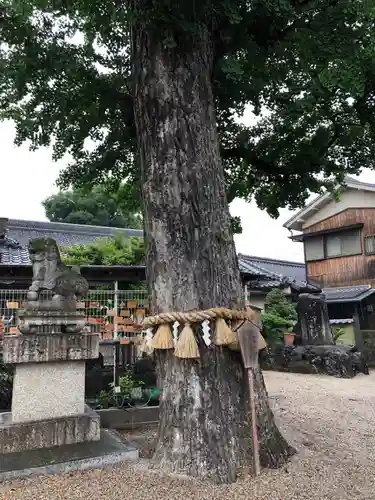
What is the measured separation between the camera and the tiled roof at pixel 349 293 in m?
17.5

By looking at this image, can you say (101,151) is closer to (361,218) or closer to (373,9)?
(373,9)

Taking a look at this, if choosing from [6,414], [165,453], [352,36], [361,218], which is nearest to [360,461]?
[165,453]

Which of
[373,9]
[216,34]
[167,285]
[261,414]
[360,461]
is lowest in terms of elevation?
[360,461]

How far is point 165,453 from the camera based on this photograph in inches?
135

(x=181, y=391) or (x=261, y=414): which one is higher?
(x=181, y=391)

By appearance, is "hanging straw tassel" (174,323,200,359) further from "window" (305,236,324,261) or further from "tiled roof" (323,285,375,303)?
"window" (305,236,324,261)

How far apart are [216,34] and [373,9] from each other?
5.28 feet

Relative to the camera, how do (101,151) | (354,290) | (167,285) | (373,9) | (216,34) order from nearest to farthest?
(373,9)
(167,285)
(216,34)
(101,151)
(354,290)

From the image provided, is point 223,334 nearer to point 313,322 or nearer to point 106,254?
point 106,254

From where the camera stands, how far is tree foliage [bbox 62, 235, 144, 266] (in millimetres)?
10992

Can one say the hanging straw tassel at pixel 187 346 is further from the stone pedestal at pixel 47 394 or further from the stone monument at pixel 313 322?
the stone monument at pixel 313 322

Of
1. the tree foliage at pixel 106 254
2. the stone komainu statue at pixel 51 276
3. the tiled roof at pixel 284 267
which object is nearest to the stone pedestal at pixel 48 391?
the stone komainu statue at pixel 51 276

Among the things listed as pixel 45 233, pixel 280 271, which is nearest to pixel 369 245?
pixel 280 271

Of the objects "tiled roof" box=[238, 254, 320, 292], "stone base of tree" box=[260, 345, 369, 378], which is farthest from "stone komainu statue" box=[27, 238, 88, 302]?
"tiled roof" box=[238, 254, 320, 292]
